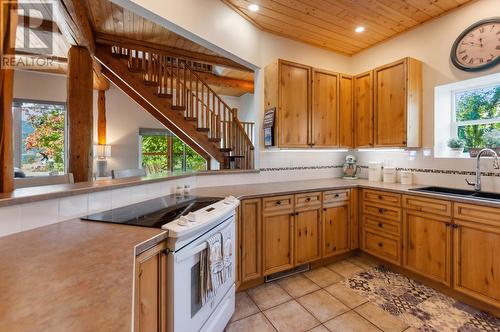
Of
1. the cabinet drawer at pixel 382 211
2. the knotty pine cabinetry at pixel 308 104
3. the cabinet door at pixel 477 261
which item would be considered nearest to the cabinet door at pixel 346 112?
the knotty pine cabinetry at pixel 308 104

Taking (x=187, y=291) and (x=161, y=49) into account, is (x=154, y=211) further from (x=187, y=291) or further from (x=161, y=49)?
(x=161, y=49)

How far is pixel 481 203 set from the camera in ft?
6.61

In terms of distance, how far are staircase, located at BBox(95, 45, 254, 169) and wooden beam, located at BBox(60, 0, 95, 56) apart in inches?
30.2

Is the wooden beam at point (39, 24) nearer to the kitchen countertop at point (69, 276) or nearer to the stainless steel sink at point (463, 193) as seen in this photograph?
the kitchen countertop at point (69, 276)

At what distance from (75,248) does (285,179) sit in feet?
8.78

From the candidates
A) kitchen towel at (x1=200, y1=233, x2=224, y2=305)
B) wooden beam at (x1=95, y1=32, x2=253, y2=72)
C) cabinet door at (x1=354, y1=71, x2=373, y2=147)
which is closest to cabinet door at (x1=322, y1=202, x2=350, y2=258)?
cabinet door at (x1=354, y1=71, x2=373, y2=147)

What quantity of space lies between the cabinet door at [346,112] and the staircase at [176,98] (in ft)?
5.52

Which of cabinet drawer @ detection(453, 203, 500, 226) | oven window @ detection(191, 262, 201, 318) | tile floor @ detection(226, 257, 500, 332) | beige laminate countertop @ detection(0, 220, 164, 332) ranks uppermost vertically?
beige laminate countertop @ detection(0, 220, 164, 332)

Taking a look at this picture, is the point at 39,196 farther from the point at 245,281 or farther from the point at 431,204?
the point at 431,204

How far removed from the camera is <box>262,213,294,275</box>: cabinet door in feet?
8.07

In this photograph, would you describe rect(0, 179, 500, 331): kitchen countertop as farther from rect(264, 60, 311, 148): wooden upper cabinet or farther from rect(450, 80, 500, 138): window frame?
rect(450, 80, 500, 138): window frame

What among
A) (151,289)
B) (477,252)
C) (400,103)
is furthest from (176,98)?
(477,252)

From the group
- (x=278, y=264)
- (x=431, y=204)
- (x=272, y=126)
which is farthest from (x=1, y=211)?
(x=431, y=204)

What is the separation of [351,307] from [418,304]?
2.02 feet
